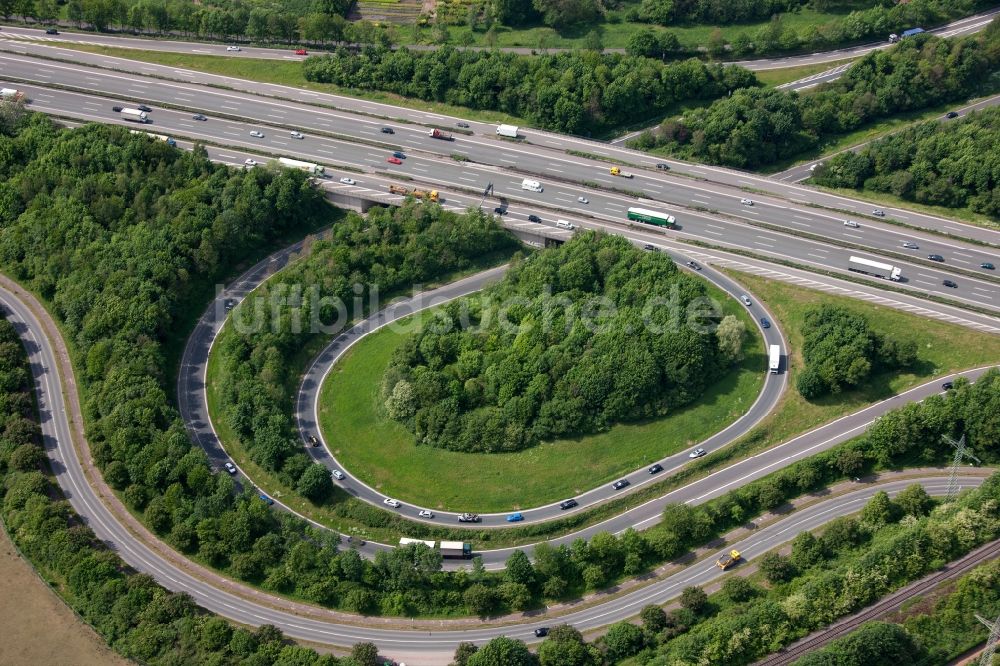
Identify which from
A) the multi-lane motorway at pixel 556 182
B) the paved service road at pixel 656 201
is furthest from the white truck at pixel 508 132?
the paved service road at pixel 656 201

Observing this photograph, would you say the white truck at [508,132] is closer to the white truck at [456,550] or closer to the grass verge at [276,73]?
the grass verge at [276,73]

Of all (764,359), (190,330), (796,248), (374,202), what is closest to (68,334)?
(190,330)

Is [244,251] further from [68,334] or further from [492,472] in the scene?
[492,472]

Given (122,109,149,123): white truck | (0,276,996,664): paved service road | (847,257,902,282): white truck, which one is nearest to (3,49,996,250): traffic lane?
(122,109,149,123): white truck

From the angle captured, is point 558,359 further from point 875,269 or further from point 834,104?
point 834,104

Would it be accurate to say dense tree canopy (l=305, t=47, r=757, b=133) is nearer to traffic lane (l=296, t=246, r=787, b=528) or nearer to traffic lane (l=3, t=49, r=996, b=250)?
traffic lane (l=3, t=49, r=996, b=250)
